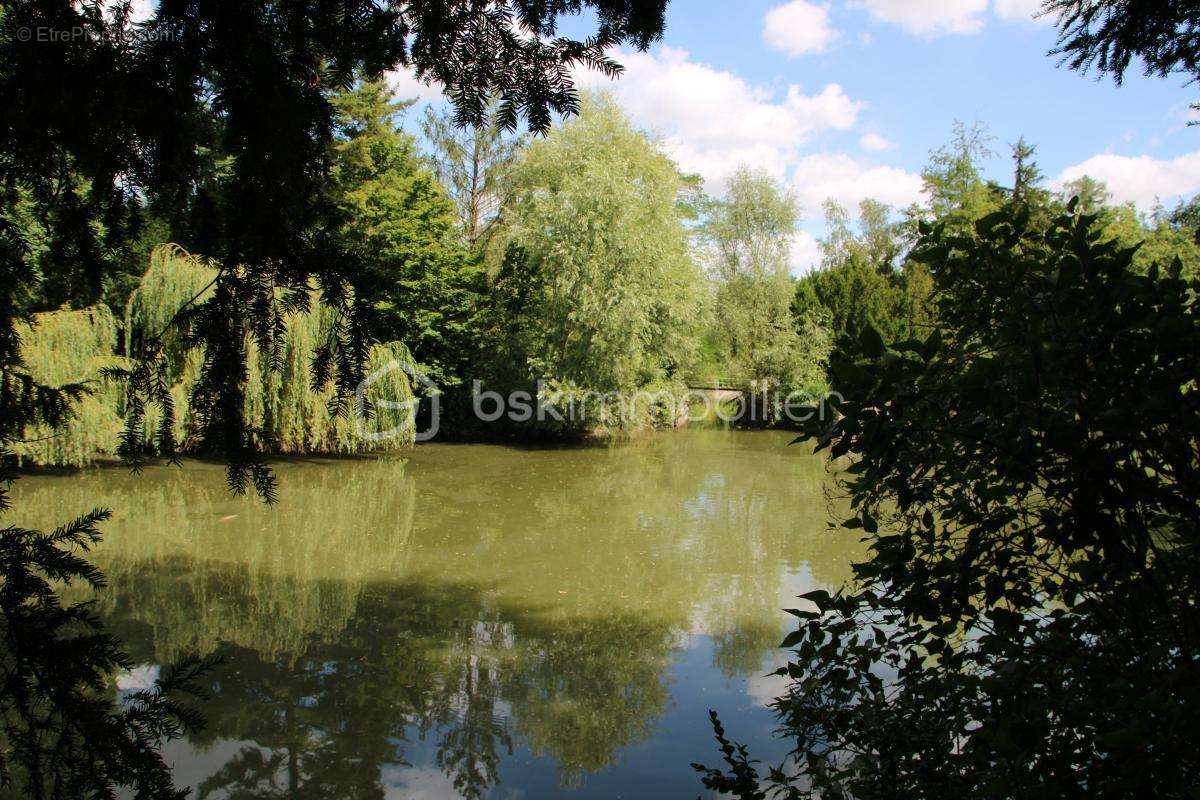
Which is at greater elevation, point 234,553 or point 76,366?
point 76,366

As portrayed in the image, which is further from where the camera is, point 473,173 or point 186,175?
point 473,173

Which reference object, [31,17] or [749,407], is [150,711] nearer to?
[31,17]

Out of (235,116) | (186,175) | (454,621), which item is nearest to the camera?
(235,116)

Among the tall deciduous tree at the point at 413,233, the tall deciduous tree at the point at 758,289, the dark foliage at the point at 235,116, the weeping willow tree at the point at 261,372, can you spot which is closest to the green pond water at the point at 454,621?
the dark foliage at the point at 235,116

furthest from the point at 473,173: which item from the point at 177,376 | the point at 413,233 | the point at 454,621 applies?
the point at 454,621

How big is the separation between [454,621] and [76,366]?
875 cm

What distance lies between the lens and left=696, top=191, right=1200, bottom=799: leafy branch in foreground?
1237 mm

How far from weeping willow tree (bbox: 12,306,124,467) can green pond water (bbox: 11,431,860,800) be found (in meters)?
0.54

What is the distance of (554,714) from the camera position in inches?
185

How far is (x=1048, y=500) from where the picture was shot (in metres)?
1.54

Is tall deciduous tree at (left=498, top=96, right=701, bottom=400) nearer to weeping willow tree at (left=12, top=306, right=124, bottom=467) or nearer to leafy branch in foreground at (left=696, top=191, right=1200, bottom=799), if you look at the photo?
weeping willow tree at (left=12, top=306, right=124, bottom=467)

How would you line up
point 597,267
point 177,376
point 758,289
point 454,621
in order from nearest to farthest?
point 454,621 → point 177,376 → point 597,267 → point 758,289

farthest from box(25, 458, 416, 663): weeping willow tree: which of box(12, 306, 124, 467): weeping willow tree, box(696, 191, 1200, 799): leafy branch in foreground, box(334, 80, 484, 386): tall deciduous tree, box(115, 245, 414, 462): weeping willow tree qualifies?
box(334, 80, 484, 386): tall deciduous tree

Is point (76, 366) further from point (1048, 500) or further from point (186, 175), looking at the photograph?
point (1048, 500)
